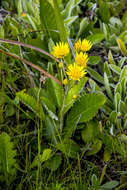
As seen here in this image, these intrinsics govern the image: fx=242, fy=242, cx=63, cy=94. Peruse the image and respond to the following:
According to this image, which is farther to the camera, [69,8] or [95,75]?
[69,8]

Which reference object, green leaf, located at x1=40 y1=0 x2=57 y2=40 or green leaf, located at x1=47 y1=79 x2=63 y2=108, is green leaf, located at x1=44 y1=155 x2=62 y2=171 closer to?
green leaf, located at x1=47 y1=79 x2=63 y2=108

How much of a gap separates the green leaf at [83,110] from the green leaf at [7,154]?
35cm

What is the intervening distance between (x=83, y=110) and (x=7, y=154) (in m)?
0.51

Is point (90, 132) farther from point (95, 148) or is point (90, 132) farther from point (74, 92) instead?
point (74, 92)

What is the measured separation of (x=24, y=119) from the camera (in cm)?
164

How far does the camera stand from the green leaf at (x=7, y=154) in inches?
50.8

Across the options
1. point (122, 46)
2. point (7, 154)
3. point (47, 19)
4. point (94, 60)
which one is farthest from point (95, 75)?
point (7, 154)

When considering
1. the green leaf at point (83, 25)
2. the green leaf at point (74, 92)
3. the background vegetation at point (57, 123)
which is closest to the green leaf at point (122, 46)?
the background vegetation at point (57, 123)

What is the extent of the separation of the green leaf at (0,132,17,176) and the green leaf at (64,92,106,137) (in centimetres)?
35

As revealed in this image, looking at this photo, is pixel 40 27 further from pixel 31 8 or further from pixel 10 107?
pixel 10 107

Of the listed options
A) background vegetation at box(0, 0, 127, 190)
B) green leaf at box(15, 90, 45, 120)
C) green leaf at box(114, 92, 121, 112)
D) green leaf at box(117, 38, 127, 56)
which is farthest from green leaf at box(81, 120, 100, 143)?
green leaf at box(117, 38, 127, 56)

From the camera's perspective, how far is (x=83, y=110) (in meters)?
1.49

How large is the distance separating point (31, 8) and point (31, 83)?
859mm

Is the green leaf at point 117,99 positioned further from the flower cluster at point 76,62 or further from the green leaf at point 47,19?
the green leaf at point 47,19
